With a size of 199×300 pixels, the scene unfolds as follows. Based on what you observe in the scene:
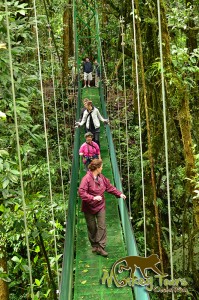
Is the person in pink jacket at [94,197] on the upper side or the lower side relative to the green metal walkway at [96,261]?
upper

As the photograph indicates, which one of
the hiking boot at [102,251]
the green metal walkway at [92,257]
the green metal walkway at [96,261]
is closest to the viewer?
the green metal walkway at [92,257]

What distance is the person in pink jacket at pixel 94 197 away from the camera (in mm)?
2771

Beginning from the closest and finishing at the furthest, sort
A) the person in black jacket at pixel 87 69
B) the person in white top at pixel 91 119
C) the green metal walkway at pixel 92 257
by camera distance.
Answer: the green metal walkway at pixel 92 257, the person in white top at pixel 91 119, the person in black jacket at pixel 87 69

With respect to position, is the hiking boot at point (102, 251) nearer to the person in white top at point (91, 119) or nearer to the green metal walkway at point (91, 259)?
the green metal walkway at point (91, 259)

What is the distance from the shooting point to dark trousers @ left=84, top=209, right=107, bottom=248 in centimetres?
285

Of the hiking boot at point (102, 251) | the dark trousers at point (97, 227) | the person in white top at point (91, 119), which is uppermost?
the person in white top at point (91, 119)

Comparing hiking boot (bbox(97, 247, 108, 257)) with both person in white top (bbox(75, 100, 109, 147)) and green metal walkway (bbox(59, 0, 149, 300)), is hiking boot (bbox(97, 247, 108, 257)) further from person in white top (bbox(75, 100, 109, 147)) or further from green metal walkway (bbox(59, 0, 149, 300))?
person in white top (bbox(75, 100, 109, 147))

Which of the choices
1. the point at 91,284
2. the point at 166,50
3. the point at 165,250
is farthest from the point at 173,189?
the point at 91,284

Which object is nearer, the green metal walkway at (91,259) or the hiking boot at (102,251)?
the green metal walkway at (91,259)

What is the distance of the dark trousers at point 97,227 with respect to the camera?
285 centimetres

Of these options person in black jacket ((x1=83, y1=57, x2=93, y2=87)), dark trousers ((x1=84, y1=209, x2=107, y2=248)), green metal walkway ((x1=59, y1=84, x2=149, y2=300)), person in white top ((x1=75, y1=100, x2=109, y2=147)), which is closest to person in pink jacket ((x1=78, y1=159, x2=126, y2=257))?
dark trousers ((x1=84, y1=209, x2=107, y2=248))

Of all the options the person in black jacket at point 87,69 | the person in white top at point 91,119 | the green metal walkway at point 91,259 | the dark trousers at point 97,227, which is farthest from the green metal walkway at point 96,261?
the person in black jacket at point 87,69

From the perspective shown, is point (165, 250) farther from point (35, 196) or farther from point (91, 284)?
point (35, 196)

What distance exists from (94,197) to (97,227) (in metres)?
0.25
